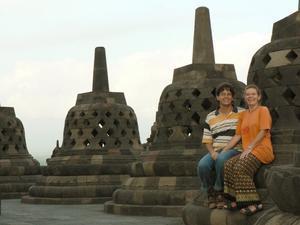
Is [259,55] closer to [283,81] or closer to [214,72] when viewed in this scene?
[283,81]

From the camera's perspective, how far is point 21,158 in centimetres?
2406

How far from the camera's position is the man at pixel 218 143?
25.8 feet

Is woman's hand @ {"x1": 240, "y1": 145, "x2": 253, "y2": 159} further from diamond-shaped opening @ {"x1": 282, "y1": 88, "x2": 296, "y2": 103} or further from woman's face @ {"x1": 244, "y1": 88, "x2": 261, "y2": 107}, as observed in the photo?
diamond-shaped opening @ {"x1": 282, "y1": 88, "x2": 296, "y2": 103}

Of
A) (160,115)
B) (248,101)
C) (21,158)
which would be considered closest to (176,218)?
(160,115)

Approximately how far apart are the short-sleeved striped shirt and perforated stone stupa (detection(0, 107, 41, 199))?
15913 mm

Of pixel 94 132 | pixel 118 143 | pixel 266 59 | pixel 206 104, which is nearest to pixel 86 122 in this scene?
pixel 94 132

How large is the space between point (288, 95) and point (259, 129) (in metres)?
1.65

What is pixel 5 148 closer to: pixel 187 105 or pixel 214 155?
pixel 187 105

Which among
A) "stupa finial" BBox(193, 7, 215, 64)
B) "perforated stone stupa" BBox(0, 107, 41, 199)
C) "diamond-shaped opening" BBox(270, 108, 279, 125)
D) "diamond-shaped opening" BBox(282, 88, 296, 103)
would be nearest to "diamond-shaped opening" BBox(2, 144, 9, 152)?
"perforated stone stupa" BBox(0, 107, 41, 199)

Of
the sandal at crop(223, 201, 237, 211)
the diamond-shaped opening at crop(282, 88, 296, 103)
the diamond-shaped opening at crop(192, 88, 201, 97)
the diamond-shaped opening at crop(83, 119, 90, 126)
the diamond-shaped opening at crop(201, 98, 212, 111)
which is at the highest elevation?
the diamond-shaped opening at crop(192, 88, 201, 97)

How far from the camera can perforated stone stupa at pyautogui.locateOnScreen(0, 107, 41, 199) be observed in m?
23.2

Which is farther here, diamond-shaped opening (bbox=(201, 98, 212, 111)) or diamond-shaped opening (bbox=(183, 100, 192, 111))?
diamond-shaped opening (bbox=(183, 100, 192, 111))

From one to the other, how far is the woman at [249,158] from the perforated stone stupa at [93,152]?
12093 mm

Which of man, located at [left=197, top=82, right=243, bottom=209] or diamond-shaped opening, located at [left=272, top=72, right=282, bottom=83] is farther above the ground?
diamond-shaped opening, located at [left=272, top=72, right=282, bottom=83]
